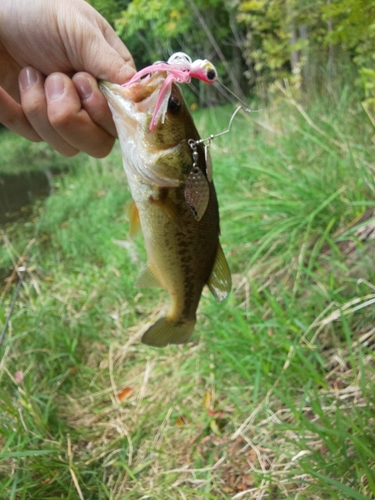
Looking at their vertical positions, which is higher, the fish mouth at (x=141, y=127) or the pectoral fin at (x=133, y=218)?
the fish mouth at (x=141, y=127)

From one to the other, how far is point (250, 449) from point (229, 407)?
0.26m

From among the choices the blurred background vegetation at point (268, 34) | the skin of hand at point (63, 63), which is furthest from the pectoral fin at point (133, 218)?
the blurred background vegetation at point (268, 34)

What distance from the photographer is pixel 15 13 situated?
130 centimetres

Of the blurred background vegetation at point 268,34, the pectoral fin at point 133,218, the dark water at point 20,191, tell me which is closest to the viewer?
the pectoral fin at point 133,218

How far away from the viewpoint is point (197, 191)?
1.16m

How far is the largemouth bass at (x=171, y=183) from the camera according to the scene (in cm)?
116

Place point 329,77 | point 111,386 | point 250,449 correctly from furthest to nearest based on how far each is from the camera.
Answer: point 329,77 < point 111,386 < point 250,449

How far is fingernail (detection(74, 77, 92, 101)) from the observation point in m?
1.32

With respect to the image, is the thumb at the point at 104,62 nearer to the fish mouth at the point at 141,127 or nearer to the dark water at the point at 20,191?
the fish mouth at the point at 141,127

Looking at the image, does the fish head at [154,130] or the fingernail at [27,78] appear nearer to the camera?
the fish head at [154,130]

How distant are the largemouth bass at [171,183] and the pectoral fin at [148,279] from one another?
0.41 ft

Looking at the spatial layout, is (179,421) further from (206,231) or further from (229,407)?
(206,231)

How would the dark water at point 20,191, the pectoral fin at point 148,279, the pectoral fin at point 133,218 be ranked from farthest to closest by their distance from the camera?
the dark water at point 20,191 < the pectoral fin at point 148,279 < the pectoral fin at point 133,218

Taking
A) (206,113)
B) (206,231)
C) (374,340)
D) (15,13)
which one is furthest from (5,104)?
(206,113)
